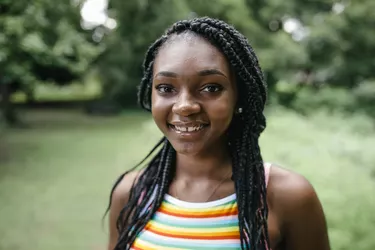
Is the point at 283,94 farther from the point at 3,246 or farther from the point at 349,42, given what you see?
the point at 3,246

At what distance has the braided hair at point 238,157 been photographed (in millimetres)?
1356

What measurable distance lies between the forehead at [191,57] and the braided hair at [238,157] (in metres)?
0.03

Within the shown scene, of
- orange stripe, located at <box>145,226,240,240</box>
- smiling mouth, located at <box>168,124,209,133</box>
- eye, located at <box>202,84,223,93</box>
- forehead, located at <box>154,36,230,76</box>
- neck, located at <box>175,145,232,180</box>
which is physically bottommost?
orange stripe, located at <box>145,226,240,240</box>

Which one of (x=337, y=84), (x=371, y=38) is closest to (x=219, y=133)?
(x=371, y=38)

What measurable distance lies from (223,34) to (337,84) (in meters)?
16.4

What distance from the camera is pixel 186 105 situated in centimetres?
130

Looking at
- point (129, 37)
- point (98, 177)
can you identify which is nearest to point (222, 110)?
point (98, 177)

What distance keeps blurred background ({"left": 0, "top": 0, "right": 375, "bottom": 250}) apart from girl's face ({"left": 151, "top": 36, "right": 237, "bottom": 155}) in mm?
2797

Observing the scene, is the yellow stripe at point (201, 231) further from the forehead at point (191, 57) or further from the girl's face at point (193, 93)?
the forehead at point (191, 57)

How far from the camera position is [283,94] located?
60.0 feet

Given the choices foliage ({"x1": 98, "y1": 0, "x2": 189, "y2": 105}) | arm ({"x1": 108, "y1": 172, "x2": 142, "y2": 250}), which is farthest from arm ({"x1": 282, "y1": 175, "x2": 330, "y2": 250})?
foliage ({"x1": 98, "y1": 0, "x2": 189, "y2": 105})

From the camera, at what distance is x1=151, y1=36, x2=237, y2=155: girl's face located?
1.31 meters

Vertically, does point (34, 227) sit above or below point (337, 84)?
below

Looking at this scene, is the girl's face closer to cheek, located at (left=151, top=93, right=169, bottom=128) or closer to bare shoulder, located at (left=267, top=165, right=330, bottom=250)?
cheek, located at (left=151, top=93, right=169, bottom=128)
